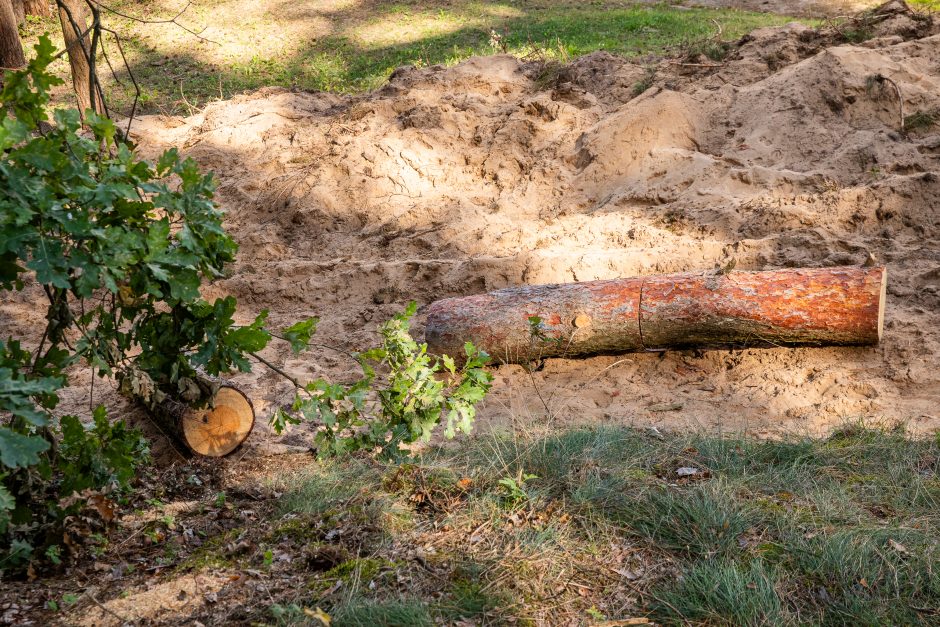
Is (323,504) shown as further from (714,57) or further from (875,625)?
(714,57)

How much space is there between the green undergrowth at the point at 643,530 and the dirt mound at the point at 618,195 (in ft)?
2.95

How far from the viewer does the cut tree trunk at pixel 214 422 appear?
4.21 meters

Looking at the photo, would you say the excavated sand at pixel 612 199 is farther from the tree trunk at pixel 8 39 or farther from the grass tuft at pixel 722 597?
the tree trunk at pixel 8 39

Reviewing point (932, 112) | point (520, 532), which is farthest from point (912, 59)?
point (520, 532)

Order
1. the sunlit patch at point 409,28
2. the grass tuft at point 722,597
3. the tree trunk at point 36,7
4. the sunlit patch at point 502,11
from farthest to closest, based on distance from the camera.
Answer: the sunlit patch at point 502,11 < the tree trunk at point 36,7 < the sunlit patch at point 409,28 < the grass tuft at point 722,597

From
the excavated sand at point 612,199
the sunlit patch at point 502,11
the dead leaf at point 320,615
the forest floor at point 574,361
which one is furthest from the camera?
the sunlit patch at point 502,11

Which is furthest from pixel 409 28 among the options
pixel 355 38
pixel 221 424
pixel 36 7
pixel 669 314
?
pixel 221 424

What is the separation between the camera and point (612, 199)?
7.18 meters

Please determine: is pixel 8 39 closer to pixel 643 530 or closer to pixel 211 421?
pixel 211 421

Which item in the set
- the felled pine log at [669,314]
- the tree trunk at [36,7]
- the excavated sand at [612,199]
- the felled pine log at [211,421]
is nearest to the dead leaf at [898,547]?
the excavated sand at [612,199]

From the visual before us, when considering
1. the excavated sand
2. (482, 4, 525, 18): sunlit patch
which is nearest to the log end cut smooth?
the excavated sand

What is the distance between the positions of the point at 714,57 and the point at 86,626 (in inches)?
329

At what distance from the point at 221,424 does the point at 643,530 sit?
7.88 ft

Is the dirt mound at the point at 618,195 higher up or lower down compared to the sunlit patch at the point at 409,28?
lower down
